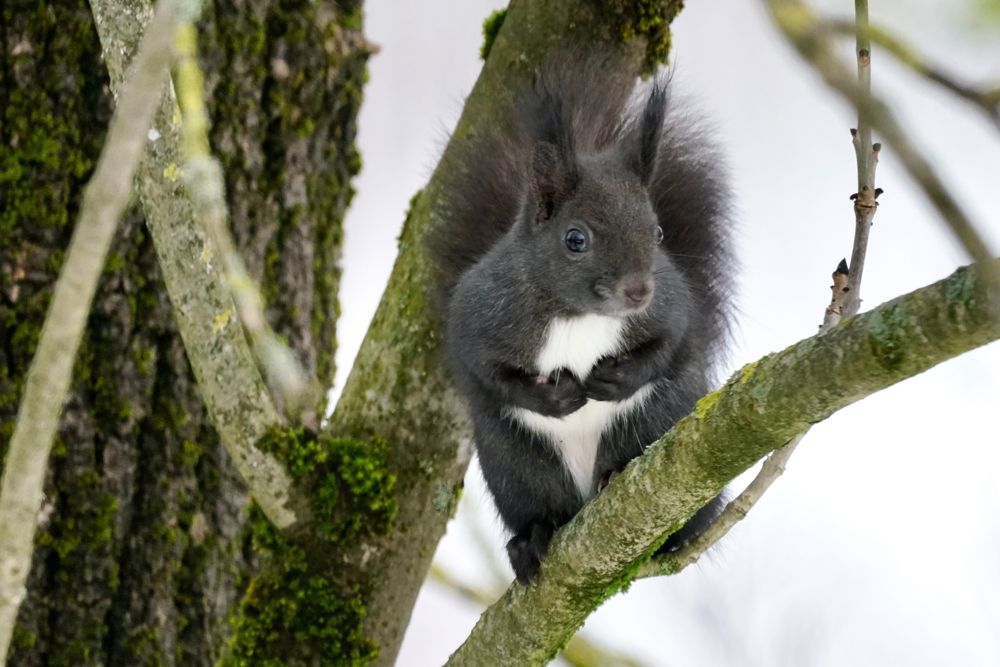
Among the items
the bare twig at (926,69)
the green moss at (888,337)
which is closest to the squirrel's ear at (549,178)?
the green moss at (888,337)

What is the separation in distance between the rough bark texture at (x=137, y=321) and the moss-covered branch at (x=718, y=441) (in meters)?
0.81

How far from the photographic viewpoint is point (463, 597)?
2.75 meters

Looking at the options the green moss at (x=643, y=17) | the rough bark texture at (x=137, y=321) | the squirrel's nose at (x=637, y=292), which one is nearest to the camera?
the squirrel's nose at (x=637, y=292)

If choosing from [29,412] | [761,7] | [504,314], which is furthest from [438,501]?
[761,7]

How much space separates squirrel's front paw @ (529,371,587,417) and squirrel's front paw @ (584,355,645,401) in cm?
2

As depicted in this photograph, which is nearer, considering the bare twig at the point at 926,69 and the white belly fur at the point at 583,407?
the bare twig at the point at 926,69

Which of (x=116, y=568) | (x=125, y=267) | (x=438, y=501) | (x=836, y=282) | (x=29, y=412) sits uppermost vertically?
(x=125, y=267)

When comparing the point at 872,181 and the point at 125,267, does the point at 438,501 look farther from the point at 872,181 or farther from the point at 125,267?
the point at 872,181

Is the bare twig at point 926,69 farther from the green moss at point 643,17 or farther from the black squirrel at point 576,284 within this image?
the green moss at point 643,17

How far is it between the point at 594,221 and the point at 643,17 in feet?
1.38

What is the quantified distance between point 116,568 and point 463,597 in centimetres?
72

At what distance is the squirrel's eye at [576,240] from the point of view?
221 cm

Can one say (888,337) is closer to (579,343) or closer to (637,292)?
(637,292)

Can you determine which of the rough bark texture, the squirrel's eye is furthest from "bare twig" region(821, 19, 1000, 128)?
the rough bark texture
